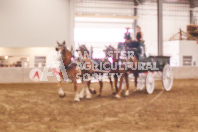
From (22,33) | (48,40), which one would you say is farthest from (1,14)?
(48,40)

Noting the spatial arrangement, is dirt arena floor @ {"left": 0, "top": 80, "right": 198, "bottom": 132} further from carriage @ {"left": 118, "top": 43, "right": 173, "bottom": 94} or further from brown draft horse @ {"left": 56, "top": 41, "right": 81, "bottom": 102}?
carriage @ {"left": 118, "top": 43, "right": 173, "bottom": 94}

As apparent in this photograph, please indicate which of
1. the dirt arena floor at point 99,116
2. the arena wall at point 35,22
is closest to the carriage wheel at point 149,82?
the dirt arena floor at point 99,116

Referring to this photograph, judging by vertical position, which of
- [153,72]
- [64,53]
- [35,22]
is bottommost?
[153,72]

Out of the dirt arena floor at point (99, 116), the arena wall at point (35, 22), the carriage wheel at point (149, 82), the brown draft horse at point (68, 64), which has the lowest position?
the dirt arena floor at point (99, 116)

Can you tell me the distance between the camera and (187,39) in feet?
104

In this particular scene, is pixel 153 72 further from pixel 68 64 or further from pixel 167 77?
pixel 68 64

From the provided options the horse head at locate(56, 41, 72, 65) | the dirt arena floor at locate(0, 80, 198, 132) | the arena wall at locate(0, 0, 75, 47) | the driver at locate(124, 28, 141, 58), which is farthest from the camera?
the arena wall at locate(0, 0, 75, 47)

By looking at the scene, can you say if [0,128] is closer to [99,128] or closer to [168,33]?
[99,128]

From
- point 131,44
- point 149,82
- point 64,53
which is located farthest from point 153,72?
point 64,53

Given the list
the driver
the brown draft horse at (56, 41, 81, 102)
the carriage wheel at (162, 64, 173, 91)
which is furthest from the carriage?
the brown draft horse at (56, 41, 81, 102)

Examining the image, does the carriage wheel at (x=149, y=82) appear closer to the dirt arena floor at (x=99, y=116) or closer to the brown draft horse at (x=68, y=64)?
the dirt arena floor at (x=99, y=116)

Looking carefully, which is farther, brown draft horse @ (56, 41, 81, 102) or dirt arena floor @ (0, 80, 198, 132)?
brown draft horse @ (56, 41, 81, 102)

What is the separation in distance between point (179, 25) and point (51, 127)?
30047mm

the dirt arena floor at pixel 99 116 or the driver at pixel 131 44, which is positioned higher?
the driver at pixel 131 44
